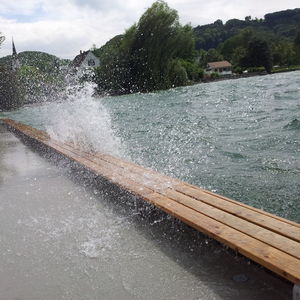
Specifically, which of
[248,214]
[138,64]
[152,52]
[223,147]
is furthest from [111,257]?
[138,64]

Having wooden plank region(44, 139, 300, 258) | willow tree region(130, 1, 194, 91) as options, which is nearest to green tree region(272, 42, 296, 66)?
willow tree region(130, 1, 194, 91)

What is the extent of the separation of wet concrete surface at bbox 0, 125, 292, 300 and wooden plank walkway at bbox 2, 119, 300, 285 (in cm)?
16

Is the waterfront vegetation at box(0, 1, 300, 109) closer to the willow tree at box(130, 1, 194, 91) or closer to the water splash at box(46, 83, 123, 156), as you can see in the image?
the willow tree at box(130, 1, 194, 91)

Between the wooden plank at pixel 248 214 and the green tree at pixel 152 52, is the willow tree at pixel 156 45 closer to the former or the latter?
the green tree at pixel 152 52

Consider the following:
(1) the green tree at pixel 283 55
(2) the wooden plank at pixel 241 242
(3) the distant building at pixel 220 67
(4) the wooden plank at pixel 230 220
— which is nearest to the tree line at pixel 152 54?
(4) the wooden plank at pixel 230 220

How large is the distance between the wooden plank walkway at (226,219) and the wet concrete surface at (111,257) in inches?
6.2

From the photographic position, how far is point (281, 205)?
4.46 metres

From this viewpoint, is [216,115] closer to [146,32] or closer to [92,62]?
[146,32]

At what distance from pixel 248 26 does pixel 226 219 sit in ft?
556

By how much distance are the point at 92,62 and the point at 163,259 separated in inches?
2962

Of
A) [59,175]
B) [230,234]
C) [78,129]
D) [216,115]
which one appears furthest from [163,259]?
[216,115]

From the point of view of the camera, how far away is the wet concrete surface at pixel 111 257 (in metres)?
2.52

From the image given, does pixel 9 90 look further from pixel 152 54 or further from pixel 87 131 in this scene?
pixel 87 131

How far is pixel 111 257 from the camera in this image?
3.00 m
